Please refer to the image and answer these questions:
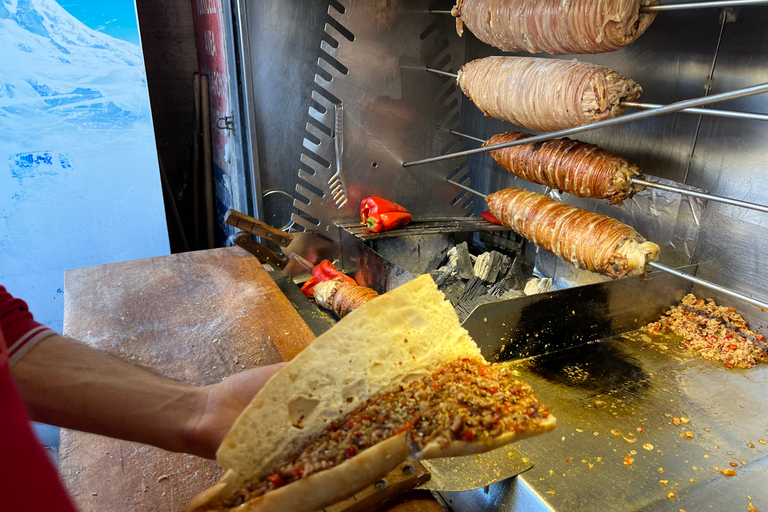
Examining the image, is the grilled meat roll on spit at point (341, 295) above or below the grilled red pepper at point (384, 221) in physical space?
below

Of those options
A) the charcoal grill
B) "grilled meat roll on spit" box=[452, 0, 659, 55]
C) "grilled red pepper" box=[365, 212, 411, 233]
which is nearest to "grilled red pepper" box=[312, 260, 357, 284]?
the charcoal grill

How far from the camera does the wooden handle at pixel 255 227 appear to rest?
8.08 feet

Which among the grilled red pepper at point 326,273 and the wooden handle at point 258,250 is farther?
the grilled red pepper at point 326,273

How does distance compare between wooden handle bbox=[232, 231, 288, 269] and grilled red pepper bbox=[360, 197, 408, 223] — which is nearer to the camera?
wooden handle bbox=[232, 231, 288, 269]

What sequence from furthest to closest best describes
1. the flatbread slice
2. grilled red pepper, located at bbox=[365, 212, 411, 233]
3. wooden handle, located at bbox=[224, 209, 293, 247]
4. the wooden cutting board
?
grilled red pepper, located at bbox=[365, 212, 411, 233] → wooden handle, located at bbox=[224, 209, 293, 247] → the wooden cutting board → the flatbread slice

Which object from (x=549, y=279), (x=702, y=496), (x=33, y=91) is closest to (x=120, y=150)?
(x=33, y=91)

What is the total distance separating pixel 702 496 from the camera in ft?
3.99

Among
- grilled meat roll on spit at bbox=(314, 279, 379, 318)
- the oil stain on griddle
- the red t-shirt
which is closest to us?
the red t-shirt

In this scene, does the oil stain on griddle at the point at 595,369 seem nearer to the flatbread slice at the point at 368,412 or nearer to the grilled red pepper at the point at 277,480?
the flatbread slice at the point at 368,412

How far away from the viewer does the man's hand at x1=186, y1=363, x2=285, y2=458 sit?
105 cm

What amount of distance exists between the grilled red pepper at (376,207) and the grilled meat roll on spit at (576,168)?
754 millimetres

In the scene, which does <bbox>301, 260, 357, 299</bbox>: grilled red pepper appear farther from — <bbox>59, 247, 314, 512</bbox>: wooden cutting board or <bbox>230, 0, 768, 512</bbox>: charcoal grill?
<bbox>59, 247, 314, 512</bbox>: wooden cutting board

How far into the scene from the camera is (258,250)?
2615 millimetres

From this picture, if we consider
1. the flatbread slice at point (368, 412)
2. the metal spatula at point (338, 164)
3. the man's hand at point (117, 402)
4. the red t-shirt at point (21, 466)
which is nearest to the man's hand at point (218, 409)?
the man's hand at point (117, 402)
